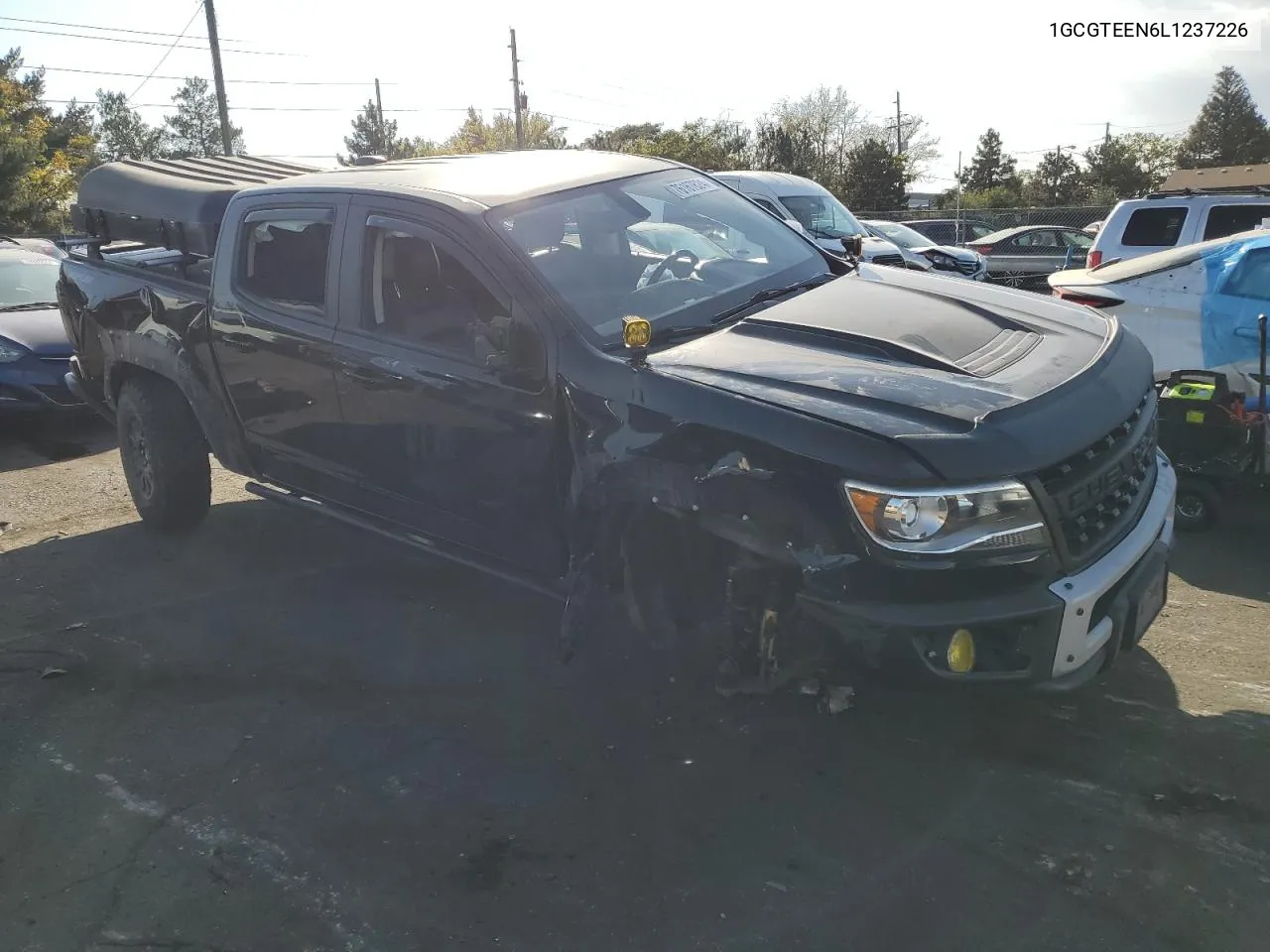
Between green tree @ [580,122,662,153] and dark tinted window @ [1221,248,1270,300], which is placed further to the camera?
green tree @ [580,122,662,153]

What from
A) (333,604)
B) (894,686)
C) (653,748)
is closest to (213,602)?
(333,604)

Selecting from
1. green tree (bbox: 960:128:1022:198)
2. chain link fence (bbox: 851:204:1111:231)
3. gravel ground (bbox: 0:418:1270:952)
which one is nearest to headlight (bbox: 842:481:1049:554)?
gravel ground (bbox: 0:418:1270:952)

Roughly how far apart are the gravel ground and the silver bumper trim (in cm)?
49

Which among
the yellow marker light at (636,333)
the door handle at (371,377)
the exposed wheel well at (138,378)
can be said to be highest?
the yellow marker light at (636,333)

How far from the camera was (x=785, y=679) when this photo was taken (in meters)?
3.29

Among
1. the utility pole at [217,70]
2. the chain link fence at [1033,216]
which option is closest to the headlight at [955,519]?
the chain link fence at [1033,216]

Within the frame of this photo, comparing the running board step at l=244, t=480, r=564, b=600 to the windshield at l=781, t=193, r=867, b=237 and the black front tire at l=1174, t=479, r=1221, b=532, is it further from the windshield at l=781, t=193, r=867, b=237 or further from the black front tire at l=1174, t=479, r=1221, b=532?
the windshield at l=781, t=193, r=867, b=237

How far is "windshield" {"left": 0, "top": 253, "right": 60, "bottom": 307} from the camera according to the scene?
952cm

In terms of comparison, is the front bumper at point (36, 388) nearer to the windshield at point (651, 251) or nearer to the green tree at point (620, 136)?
the windshield at point (651, 251)

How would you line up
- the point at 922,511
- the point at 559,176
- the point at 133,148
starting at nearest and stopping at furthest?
the point at 922,511
the point at 559,176
the point at 133,148

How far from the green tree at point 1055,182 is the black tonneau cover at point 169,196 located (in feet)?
126

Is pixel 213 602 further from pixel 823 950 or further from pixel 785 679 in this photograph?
pixel 823 950

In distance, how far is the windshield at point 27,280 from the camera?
952 cm

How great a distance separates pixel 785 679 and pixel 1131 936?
1107 millimetres
